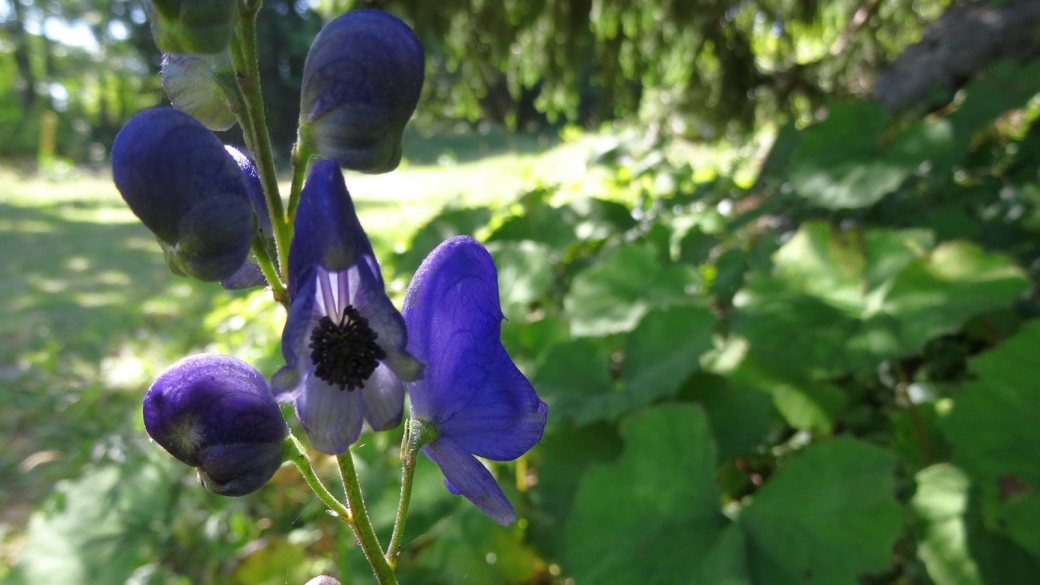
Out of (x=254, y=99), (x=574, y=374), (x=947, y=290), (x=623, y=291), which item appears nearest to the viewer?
(x=254, y=99)

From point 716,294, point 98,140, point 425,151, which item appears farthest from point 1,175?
point 716,294

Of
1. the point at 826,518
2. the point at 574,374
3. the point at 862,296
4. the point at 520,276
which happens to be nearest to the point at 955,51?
the point at 862,296

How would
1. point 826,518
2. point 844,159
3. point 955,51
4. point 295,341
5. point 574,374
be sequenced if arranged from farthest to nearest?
point 955,51, point 844,159, point 574,374, point 826,518, point 295,341

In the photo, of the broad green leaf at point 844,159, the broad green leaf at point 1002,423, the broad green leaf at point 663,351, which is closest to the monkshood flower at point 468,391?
the broad green leaf at point 663,351

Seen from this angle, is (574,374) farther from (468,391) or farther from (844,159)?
(844,159)

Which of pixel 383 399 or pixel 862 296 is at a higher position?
pixel 383 399

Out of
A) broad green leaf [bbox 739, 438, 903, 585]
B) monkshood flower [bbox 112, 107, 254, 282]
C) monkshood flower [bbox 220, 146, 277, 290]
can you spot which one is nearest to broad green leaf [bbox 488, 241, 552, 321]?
broad green leaf [bbox 739, 438, 903, 585]
